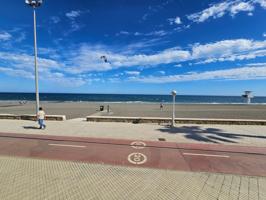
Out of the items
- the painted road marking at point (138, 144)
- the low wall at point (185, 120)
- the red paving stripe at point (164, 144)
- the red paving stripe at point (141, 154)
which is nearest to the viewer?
the red paving stripe at point (141, 154)

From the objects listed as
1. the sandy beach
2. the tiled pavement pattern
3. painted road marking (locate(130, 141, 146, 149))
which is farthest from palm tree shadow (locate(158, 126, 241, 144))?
the sandy beach

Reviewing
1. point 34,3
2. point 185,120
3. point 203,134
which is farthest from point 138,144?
point 34,3

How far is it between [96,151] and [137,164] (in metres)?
2.16

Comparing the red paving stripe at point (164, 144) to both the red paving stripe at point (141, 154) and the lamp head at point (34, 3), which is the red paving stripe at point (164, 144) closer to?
the red paving stripe at point (141, 154)

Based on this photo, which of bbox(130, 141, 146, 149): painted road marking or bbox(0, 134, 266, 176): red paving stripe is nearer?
bbox(0, 134, 266, 176): red paving stripe

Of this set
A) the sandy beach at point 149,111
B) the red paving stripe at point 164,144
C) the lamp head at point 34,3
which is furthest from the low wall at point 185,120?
the lamp head at point 34,3

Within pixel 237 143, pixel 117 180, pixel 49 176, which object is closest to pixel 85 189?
pixel 117 180

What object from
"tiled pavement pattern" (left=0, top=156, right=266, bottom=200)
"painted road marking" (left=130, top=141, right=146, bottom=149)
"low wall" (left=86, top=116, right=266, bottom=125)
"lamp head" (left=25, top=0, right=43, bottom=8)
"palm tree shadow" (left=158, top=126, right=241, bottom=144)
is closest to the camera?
"tiled pavement pattern" (left=0, top=156, right=266, bottom=200)

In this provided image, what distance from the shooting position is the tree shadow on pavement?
1029cm

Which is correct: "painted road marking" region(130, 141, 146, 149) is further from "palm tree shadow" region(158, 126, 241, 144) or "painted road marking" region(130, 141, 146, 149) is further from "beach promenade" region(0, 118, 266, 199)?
"palm tree shadow" region(158, 126, 241, 144)

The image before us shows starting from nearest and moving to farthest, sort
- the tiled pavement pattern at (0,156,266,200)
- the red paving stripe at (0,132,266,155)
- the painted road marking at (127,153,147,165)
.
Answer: the tiled pavement pattern at (0,156,266,200) → the painted road marking at (127,153,147,165) → the red paving stripe at (0,132,266,155)

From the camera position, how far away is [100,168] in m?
6.44

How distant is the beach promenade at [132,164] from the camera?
496 centimetres

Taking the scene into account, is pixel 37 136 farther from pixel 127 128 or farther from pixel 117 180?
pixel 117 180
